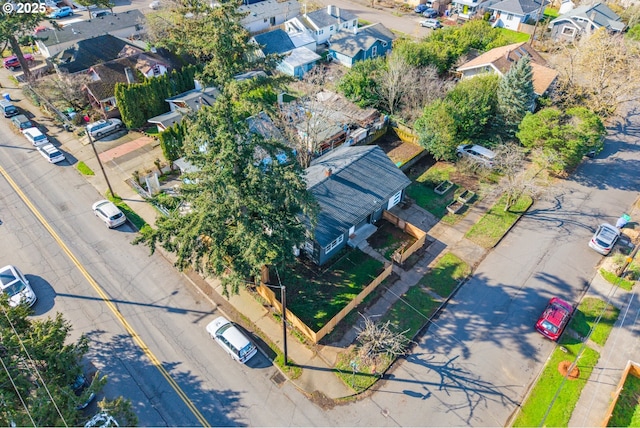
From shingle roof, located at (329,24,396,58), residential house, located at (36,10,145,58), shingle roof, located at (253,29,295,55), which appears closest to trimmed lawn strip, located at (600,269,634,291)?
shingle roof, located at (329,24,396,58)

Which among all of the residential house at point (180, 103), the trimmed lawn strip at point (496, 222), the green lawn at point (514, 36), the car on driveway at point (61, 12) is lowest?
the trimmed lawn strip at point (496, 222)

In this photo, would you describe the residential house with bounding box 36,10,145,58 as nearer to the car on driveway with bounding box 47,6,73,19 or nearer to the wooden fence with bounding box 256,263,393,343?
the car on driveway with bounding box 47,6,73,19

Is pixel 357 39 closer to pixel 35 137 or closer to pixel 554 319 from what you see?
pixel 35 137

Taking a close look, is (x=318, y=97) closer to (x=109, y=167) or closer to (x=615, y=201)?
(x=109, y=167)

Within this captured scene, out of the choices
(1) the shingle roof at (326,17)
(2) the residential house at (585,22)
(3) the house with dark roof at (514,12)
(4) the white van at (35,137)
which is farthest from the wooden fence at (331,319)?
(3) the house with dark roof at (514,12)

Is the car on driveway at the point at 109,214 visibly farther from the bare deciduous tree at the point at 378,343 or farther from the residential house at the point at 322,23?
the residential house at the point at 322,23
